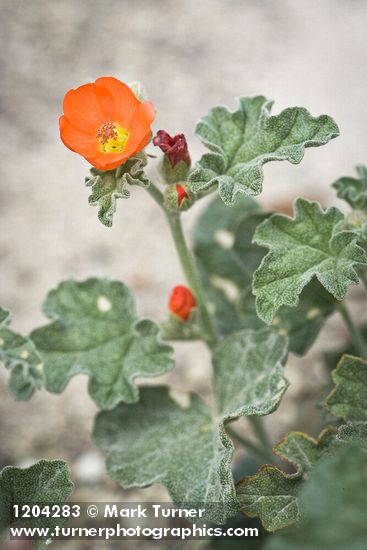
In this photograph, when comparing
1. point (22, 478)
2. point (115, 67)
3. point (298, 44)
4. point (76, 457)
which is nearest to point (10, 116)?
point (115, 67)

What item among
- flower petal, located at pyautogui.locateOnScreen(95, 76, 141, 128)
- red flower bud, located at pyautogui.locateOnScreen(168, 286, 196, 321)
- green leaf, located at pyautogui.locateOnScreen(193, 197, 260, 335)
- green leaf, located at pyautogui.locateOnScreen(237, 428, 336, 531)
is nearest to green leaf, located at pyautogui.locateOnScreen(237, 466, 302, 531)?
green leaf, located at pyautogui.locateOnScreen(237, 428, 336, 531)

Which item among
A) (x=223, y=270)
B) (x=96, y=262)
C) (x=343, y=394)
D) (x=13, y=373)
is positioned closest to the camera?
(x=343, y=394)

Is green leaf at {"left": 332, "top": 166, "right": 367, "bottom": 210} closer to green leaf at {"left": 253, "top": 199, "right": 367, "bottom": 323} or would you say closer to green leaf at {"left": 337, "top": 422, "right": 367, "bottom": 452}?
green leaf at {"left": 253, "top": 199, "right": 367, "bottom": 323}

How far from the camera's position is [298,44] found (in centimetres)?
393

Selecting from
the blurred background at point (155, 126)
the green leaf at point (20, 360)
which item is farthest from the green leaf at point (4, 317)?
the blurred background at point (155, 126)

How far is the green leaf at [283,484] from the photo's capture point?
5.31 feet

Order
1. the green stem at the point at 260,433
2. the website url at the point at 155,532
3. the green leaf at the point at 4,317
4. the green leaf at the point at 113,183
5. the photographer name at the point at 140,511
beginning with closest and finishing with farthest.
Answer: the green leaf at the point at 113,183 → the green leaf at the point at 4,317 → the website url at the point at 155,532 → the green stem at the point at 260,433 → the photographer name at the point at 140,511

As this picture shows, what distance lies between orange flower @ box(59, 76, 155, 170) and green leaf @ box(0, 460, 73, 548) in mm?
706

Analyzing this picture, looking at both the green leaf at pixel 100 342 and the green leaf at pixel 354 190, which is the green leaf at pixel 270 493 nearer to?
the green leaf at pixel 100 342

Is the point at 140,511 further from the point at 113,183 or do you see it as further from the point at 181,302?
the point at 113,183

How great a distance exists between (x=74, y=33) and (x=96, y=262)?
1541 mm

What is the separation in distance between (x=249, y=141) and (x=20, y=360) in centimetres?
80

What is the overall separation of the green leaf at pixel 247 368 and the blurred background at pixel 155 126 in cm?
72

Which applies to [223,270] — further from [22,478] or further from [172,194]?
[22,478]
